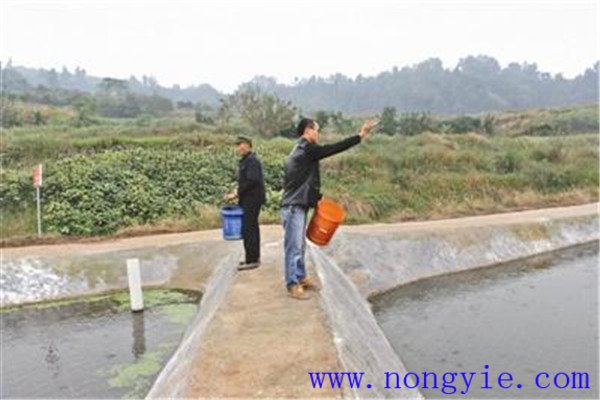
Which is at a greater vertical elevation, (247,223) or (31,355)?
(247,223)

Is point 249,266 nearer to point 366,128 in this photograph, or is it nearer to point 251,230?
point 251,230

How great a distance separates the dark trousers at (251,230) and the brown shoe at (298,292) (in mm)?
1374

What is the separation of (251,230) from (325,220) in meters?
1.96

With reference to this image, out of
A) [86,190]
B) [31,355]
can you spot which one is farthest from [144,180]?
[31,355]

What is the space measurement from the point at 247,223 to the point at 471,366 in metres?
3.67

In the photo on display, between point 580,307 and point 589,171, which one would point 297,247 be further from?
point 589,171

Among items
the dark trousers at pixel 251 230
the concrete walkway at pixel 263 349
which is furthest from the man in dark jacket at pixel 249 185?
the concrete walkway at pixel 263 349

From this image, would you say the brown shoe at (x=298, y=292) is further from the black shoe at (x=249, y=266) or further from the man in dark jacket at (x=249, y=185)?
the black shoe at (x=249, y=266)

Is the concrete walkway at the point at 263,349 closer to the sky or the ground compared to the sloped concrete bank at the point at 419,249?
closer to the sky

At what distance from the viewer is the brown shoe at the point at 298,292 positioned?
327 inches

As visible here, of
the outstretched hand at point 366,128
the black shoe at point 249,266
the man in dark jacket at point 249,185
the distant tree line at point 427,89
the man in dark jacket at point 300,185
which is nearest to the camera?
the outstretched hand at point 366,128

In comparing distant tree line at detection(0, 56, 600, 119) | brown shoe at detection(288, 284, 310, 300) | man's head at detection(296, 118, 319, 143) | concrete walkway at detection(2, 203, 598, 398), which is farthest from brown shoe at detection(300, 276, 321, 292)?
distant tree line at detection(0, 56, 600, 119)

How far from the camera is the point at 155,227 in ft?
58.1

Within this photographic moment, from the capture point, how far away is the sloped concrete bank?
33.3ft
